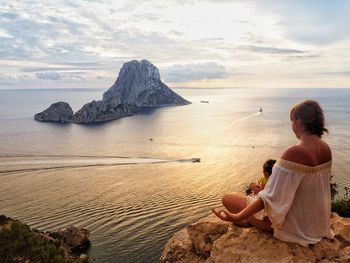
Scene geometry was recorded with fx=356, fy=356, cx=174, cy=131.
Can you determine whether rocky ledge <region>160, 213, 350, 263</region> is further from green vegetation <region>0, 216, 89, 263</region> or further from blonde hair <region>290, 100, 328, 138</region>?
green vegetation <region>0, 216, 89, 263</region>

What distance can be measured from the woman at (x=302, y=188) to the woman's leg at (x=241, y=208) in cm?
4

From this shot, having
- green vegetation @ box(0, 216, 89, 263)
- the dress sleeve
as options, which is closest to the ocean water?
green vegetation @ box(0, 216, 89, 263)

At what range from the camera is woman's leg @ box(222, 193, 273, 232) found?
7479 millimetres

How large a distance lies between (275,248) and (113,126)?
15689cm

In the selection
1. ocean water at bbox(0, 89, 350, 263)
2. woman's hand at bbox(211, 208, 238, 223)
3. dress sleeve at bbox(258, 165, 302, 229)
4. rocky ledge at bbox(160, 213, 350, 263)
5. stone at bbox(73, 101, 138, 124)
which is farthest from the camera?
stone at bbox(73, 101, 138, 124)

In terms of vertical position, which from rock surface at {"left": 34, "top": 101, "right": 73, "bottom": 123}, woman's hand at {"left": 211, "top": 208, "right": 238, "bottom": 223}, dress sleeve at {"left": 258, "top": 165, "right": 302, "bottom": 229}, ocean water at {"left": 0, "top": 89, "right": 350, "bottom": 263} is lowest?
ocean water at {"left": 0, "top": 89, "right": 350, "bottom": 263}

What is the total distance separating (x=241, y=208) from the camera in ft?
26.2

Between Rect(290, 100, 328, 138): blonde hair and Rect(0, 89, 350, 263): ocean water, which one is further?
Rect(0, 89, 350, 263): ocean water

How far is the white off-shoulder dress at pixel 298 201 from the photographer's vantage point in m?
6.52

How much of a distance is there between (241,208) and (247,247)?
0.96 meters

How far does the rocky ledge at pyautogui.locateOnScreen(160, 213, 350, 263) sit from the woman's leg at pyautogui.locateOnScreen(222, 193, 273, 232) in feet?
0.44

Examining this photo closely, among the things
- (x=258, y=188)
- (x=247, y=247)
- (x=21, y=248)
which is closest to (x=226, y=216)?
(x=247, y=247)

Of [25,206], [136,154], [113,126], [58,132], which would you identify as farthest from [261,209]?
[113,126]

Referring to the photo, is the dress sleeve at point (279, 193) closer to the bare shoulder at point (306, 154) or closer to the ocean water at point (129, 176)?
the bare shoulder at point (306, 154)
